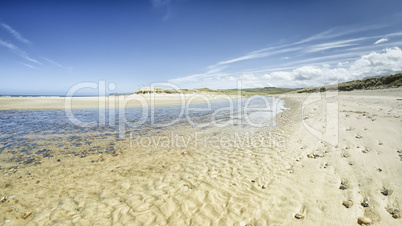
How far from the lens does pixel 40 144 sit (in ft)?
27.6

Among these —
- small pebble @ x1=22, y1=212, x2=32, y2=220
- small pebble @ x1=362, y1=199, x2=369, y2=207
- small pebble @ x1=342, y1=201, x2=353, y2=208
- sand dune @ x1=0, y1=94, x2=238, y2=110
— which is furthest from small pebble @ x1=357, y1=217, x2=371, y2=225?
sand dune @ x1=0, y1=94, x2=238, y2=110

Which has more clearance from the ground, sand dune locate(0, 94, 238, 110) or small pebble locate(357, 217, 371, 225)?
sand dune locate(0, 94, 238, 110)

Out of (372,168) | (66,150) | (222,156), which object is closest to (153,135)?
(66,150)

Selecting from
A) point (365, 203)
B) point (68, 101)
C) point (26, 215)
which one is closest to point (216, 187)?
point (365, 203)

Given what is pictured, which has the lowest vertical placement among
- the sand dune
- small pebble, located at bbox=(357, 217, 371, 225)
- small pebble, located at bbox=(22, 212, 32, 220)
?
small pebble, located at bbox=(22, 212, 32, 220)

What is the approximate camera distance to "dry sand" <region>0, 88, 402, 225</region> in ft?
11.8

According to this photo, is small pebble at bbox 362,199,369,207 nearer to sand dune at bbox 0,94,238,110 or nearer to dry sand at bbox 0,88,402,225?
dry sand at bbox 0,88,402,225

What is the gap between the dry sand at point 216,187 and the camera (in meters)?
3.58

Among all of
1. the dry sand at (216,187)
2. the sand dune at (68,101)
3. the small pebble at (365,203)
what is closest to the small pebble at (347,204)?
the dry sand at (216,187)

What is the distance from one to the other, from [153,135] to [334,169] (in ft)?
30.3

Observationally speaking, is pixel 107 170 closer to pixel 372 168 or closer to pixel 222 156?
pixel 222 156

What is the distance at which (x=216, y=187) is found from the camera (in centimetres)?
476

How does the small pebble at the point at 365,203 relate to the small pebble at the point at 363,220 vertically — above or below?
above

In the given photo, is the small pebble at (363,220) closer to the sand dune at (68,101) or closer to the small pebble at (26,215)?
the small pebble at (26,215)
